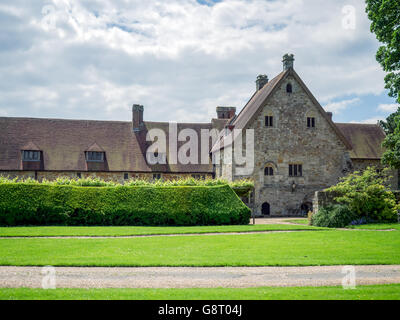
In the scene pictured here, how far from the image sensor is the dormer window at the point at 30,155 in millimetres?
35312

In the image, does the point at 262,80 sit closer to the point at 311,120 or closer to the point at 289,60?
the point at 289,60

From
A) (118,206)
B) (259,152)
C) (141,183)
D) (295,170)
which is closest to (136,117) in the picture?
(259,152)

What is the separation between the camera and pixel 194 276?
9016mm

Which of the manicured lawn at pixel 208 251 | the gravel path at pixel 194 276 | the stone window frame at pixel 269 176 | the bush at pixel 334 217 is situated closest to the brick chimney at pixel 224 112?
the stone window frame at pixel 269 176

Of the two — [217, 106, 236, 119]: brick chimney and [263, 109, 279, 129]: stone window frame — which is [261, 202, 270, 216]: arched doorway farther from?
[217, 106, 236, 119]: brick chimney

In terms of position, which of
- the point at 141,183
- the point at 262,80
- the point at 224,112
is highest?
the point at 262,80

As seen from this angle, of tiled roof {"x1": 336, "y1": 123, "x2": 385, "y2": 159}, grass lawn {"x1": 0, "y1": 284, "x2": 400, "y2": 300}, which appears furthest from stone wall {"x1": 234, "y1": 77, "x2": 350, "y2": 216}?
grass lawn {"x1": 0, "y1": 284, "x2": 400, "y2": 300}

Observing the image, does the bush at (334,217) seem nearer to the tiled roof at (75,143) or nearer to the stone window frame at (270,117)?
the stone window frame at (270,117)

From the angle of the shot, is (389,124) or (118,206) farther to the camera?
(389,124)

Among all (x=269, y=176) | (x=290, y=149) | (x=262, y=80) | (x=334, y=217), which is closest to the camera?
(x=334, y=217)

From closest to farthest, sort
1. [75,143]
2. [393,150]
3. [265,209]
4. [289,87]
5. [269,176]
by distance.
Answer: [393,150] < [265,209] < [269,176] < [289,87] < [75,143]

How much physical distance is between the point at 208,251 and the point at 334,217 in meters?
11.9

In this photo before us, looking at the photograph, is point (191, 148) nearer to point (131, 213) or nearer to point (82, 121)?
point (82, 121)

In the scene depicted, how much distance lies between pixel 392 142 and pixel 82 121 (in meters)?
29.3
